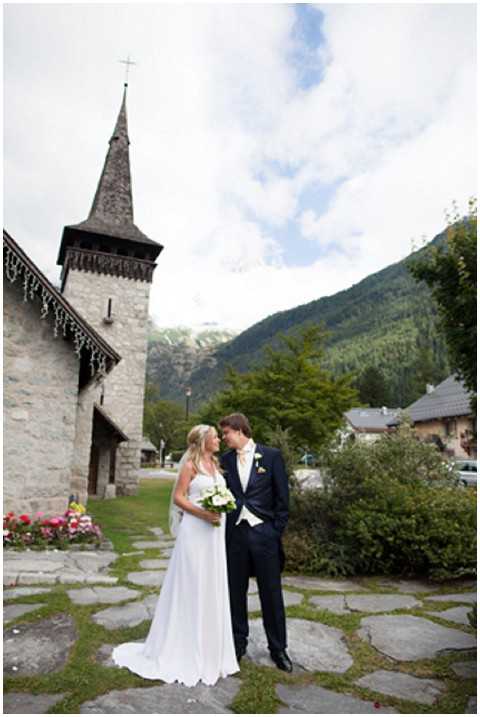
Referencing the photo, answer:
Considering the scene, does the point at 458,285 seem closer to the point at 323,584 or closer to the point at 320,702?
the point at 323,584

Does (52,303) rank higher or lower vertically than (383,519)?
higher

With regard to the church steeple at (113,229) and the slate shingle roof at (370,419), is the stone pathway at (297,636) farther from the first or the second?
the slate shingle roof at (370,419)

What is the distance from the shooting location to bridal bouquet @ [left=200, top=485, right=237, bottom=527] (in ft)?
12.8

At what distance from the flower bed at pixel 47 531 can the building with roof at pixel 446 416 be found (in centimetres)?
3182

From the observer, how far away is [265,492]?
4309 mm

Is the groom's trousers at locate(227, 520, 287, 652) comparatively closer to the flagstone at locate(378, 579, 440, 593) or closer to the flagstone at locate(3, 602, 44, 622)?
the flagstone at locate(3, 602, 44, 622)

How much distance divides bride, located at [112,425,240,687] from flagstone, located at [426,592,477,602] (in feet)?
11.1

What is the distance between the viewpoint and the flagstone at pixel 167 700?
321cm

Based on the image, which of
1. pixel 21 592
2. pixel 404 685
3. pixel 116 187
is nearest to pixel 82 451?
pixel 21 592

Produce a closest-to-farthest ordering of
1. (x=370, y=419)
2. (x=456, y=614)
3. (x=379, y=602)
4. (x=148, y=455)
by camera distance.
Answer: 1. (x=456, y=614)
2. (x=379, y=602)
3. (x=370, y=419)
4. (x=148, y=455)

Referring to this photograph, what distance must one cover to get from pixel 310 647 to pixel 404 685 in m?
0.96

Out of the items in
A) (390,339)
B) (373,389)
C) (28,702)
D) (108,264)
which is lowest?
(28,702)

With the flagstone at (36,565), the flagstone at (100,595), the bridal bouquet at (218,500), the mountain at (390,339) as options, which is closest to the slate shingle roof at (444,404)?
the mountain at (390,339)

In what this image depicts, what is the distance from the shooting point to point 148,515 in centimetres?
1478
